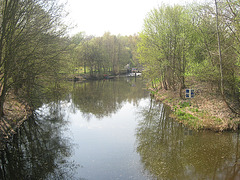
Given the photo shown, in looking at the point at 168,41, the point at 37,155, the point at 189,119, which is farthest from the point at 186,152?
the point at 168,41

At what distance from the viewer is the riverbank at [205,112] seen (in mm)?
12102

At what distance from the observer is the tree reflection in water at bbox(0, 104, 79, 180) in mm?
8016

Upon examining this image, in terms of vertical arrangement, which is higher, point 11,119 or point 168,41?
point 168,41

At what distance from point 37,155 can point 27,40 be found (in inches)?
247

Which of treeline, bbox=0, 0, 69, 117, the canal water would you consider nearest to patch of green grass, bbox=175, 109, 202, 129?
the canal water

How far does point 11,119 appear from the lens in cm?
1307

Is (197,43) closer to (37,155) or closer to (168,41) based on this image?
(168,41)

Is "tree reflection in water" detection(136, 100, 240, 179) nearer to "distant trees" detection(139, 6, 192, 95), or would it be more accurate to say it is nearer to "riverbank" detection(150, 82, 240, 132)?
"riverbank" detection(150, 82, 240, 132)

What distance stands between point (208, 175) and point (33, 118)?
14.2m

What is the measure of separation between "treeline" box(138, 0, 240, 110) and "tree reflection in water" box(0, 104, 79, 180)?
1067 centimetres

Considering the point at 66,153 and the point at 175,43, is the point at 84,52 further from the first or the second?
the point at 66,153

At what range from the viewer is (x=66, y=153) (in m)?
10.0

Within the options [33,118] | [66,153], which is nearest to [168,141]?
[66,153]

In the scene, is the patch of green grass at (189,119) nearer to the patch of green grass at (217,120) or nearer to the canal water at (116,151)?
the canal water at (116,151)
